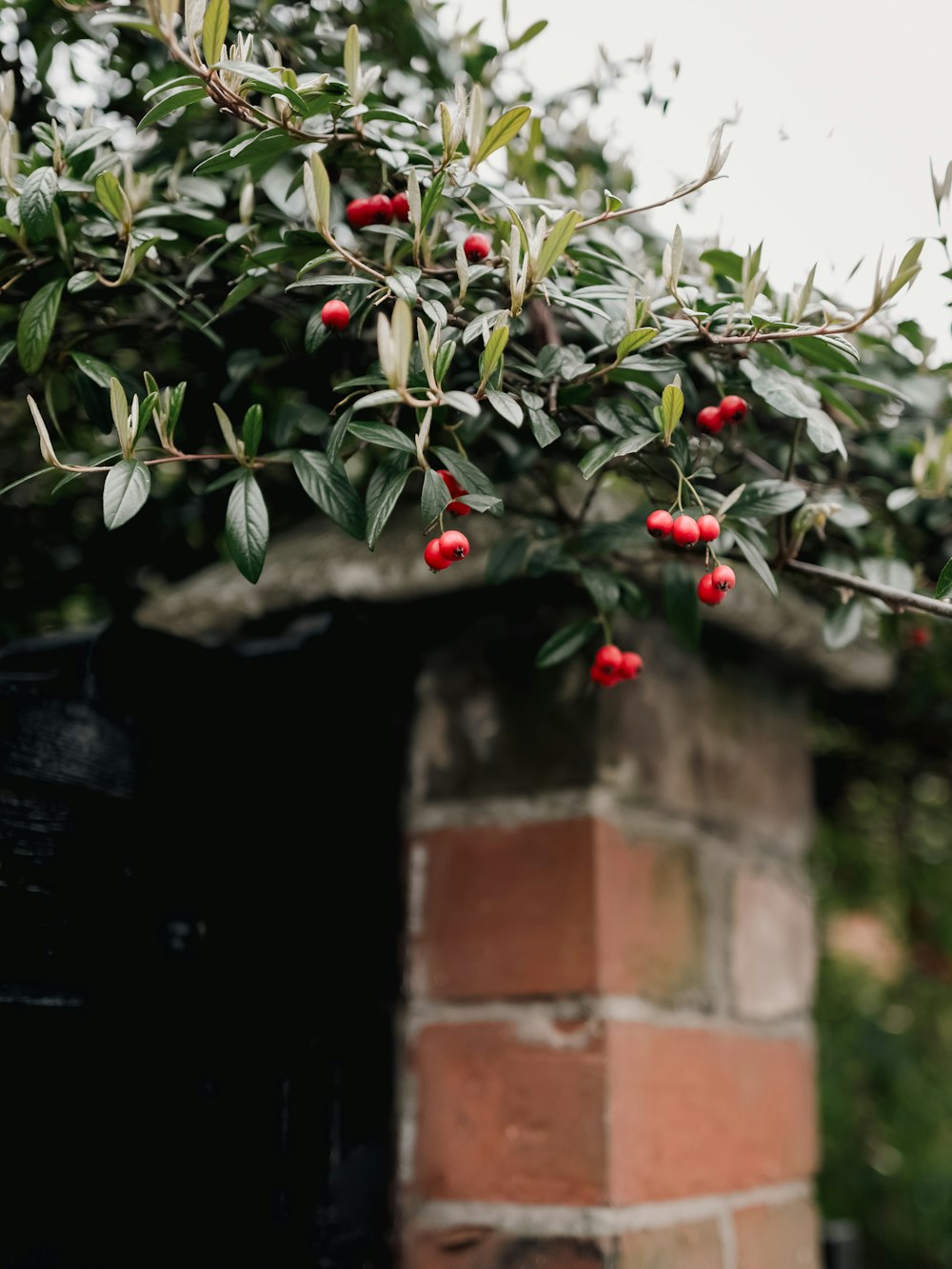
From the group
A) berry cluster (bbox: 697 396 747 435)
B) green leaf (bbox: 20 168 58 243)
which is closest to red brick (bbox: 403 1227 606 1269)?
berry cluster (bbox: 697 396 747 435)

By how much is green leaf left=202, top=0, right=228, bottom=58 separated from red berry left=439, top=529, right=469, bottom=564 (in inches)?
13.7

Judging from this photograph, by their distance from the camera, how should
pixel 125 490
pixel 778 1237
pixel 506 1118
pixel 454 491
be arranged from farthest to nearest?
pixel 778 1237
pixel 506 1118
pixel 454 491
pixel 125 490

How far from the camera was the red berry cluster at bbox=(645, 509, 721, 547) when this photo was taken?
2.56 feet

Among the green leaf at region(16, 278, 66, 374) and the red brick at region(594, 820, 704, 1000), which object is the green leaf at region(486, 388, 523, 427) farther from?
the red brick at region(594, 820, 704, 1000)

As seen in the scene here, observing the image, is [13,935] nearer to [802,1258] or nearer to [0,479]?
[0,479]

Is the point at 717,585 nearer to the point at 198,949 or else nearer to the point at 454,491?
the point at 454,491

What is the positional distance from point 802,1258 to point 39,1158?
87cm

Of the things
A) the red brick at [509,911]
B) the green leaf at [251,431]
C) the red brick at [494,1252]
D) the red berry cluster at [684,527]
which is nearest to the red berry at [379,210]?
the green leaf at [251,431]

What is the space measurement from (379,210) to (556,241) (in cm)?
19

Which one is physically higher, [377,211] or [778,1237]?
[377,211]

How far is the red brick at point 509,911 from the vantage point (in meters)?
1.08

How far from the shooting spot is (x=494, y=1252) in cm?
104

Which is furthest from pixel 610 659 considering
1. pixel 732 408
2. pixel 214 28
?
pixel 214 28

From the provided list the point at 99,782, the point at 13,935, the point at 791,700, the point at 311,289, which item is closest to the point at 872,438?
the point at 791,700
